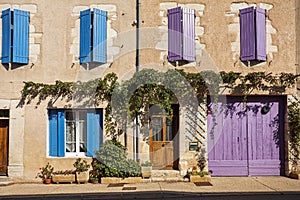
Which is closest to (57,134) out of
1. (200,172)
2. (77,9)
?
(77,9)

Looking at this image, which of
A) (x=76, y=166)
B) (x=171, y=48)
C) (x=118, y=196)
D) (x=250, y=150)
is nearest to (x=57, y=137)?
(x=76, y=166)

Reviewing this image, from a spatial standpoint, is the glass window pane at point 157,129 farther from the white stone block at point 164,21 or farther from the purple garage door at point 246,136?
the white stone block at point 164,21

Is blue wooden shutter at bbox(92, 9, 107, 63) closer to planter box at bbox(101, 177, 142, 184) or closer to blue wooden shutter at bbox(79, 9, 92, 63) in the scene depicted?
blue wooden shutter at bbox(79, 9, 92, 63)

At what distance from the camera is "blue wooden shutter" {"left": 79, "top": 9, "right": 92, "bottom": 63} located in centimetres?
1109

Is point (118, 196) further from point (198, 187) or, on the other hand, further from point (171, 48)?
point (171, 48)

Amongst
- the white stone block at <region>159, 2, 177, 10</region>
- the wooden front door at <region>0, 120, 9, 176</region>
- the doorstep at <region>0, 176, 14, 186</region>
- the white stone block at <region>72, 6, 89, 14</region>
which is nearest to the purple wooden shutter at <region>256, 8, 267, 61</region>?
the white stone block at <region>159, 2, 177, 10</region>

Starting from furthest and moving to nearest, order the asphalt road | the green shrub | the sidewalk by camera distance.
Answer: the green shrub, the sidewalk, the asphalt road

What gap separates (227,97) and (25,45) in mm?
6056

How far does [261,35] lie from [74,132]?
6.08 meters

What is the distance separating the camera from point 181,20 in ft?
36.4

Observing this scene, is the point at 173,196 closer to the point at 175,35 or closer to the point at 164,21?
the point at 175,35

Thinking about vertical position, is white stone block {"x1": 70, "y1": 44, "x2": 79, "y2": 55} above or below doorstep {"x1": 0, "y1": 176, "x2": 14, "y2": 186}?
above

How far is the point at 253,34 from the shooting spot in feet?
36.2

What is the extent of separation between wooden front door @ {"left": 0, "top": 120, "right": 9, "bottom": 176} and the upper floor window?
5.21 m
